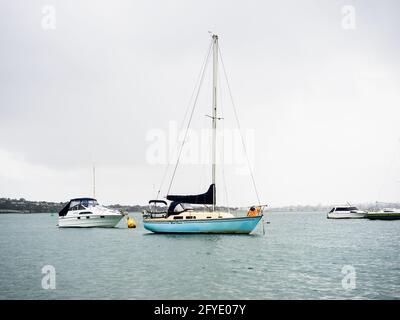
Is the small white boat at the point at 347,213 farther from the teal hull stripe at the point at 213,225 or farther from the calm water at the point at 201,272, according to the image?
the teal hull stripe at the point at 213,225

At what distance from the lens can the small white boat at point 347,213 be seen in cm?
11424

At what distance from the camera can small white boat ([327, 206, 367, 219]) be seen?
11424 cm

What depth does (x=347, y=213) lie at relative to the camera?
117750mm

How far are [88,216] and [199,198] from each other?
31.2 m

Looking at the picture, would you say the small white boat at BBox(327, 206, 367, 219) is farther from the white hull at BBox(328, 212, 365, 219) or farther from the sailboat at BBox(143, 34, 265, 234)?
the sailboat at BBox(143, 34, 265, 234)

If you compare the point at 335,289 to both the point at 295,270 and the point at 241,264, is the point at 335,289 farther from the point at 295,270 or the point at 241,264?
the point at 241,264

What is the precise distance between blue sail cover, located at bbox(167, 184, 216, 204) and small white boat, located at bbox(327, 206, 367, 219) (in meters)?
85.0

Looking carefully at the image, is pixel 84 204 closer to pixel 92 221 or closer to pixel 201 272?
pixel 92 221

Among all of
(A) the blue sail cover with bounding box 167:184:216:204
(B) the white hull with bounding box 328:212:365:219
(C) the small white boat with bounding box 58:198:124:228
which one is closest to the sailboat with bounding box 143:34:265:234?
(A) the blue sail cover with bounding box 167:184:216:204

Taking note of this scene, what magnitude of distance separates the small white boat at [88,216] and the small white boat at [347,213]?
75.5 metres

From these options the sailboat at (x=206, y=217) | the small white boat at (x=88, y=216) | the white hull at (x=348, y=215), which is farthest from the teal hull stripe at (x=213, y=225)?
the white hull at (x=348, y=215)

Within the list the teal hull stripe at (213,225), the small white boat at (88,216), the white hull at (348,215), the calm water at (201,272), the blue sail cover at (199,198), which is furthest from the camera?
the white hull at (348,215)
